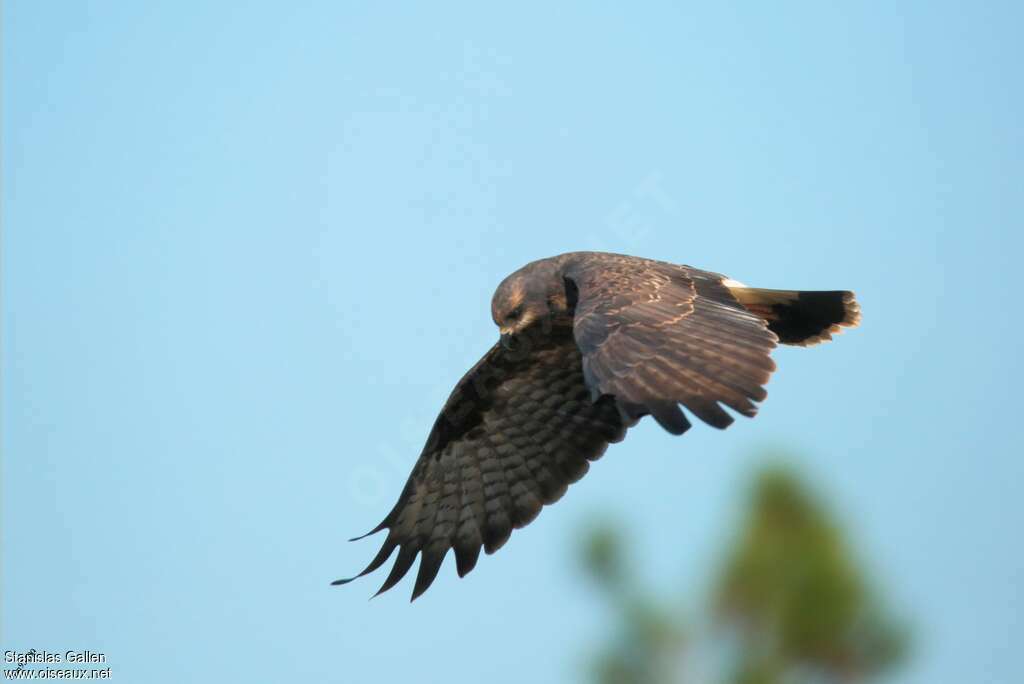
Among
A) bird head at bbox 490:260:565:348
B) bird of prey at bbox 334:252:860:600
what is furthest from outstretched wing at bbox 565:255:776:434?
bird head at bbox 490:260:565:348

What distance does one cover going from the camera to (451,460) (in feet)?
36.1

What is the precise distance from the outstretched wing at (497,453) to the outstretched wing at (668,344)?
1.28 metres

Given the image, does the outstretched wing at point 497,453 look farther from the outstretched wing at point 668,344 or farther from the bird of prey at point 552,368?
the outstretched wing at point 668,344

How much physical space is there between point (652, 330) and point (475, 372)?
2364mm

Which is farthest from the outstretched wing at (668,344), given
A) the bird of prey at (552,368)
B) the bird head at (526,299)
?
the bird head at (526,299)

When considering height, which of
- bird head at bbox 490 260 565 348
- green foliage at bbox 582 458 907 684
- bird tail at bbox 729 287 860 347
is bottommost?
green foliage at bbox 582 458 907 684

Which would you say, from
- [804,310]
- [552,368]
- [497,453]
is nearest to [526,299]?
[552,368]

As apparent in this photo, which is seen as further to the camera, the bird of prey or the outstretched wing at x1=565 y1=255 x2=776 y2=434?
the bird of prey

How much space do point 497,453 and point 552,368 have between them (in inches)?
28.1

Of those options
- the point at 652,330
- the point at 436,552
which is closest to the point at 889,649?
the point at 652,330

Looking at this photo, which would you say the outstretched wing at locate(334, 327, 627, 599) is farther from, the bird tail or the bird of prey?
the bird tail

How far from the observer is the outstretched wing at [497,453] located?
10.8 m

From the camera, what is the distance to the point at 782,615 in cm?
939

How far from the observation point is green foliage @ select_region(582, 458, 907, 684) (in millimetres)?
9273
